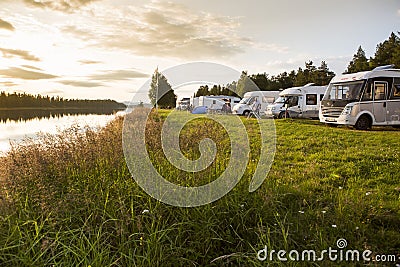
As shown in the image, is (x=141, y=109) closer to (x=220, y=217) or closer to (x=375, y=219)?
(x=220, y=217)

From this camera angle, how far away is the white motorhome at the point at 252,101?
1006 inches

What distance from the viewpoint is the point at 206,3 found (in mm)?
7453

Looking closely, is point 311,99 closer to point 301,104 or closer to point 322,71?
point 301,104

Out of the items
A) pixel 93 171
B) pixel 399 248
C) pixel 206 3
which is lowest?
pixel 399 248

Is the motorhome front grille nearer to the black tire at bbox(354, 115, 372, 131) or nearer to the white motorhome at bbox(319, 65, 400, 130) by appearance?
the white motorhome at bbox(319, 65, 400, 130)

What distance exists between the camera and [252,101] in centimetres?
2783

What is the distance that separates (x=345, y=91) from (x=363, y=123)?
1.95 m

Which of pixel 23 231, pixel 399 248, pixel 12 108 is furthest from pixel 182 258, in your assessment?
pixel 12 108

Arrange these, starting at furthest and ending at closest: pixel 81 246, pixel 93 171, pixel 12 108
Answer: pixel 12 108
pixel 93 171
pixel 81 246

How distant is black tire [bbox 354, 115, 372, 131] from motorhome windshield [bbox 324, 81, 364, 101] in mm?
899

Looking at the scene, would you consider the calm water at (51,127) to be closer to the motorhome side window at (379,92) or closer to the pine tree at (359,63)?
the motorhome side window at (379,92)

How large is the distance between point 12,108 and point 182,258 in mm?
14012

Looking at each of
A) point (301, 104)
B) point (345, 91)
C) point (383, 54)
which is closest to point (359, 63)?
point (383, 54)

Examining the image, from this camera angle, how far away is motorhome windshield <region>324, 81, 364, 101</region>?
45.9 feet
